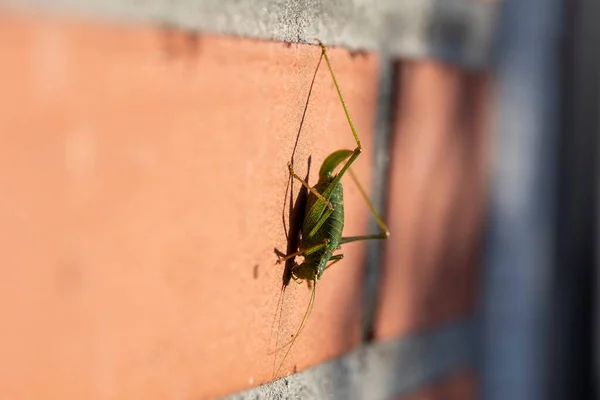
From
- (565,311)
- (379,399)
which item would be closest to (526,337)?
(565,311)

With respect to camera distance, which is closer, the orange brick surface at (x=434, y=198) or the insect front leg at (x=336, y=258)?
the insect front leg at (x=336, y=258)

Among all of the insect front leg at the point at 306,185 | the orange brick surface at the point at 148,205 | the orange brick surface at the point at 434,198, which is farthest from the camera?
the orange brick surface at the point at 434,198

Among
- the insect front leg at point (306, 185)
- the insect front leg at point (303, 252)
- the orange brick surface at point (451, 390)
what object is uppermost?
the insect front leg at point (306, 185)

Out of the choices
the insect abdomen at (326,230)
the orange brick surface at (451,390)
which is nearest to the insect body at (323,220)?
the insect abdomen at (326,230)

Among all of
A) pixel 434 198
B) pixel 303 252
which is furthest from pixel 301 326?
pixel 434 198

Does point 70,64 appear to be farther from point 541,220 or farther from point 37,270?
point 541,220

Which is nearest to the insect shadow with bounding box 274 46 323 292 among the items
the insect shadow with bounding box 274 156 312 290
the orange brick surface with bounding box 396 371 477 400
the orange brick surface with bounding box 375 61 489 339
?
the insect shadow with bounding box 274 156 312 290

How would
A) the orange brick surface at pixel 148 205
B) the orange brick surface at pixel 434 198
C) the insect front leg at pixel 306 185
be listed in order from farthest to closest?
1. the orange brick surface at pixel 434 198
2. the insect front leg at pixel 306 185
3. the orange brick surface at pixel 148 205

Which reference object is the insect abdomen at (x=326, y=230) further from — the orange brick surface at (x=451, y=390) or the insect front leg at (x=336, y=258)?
the orange brick surface at (x=451, y=390)
